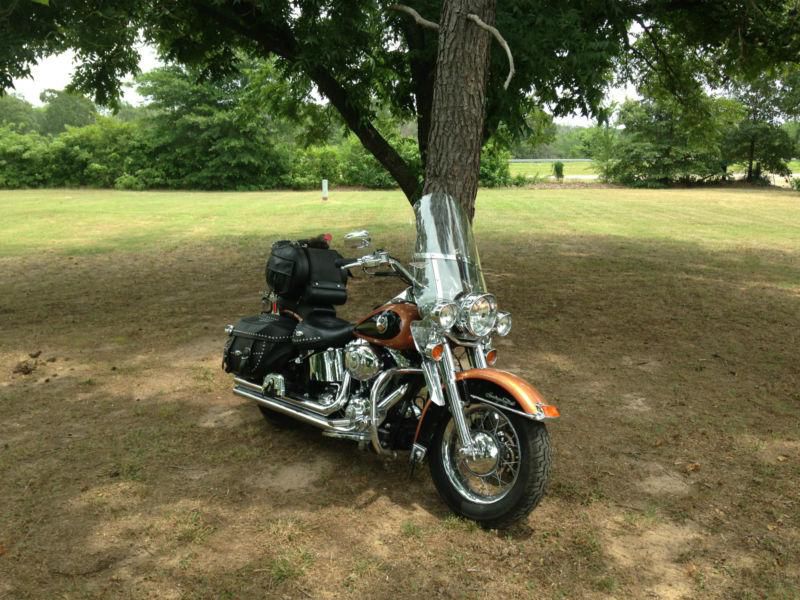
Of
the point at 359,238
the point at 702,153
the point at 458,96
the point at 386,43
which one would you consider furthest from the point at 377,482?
the point at 702,153

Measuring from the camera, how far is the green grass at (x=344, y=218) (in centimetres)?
1617

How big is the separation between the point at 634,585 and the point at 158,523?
7.60 feet

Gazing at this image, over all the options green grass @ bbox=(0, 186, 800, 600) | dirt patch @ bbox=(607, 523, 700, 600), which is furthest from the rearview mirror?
dirt patch @ bbox=(607, 523, 700, 600)

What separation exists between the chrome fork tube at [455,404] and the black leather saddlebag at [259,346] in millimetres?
1302

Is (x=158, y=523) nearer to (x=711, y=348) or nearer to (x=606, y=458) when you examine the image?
(x=606, y=458)

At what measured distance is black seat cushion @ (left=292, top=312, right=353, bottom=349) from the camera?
416 centimetres

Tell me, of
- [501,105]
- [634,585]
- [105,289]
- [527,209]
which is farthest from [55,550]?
[527,209]

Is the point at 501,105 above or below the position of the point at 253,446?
above

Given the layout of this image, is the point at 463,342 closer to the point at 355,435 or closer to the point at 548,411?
the point at 548,411

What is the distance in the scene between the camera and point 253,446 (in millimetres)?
4469

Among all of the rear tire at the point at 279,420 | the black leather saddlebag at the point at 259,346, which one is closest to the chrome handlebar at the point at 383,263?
the black leather saddlebag at the point at 259,346

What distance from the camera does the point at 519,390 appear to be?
3.26m

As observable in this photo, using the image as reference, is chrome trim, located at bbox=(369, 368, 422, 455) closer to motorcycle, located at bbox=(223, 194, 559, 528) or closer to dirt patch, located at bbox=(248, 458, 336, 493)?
motorcycle, located at bbox=(223, 194, 559, 528)

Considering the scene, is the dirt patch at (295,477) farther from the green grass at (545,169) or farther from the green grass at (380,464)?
the green grass at (545,169)
